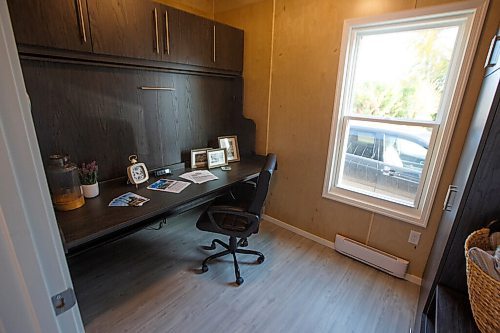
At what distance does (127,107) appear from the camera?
190 cm

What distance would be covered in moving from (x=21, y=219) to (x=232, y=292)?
163cm

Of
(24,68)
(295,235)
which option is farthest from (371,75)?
(24,68)

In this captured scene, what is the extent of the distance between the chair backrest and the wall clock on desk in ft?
2.96

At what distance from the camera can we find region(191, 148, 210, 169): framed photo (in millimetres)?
2354

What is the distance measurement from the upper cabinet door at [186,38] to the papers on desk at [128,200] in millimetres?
1131

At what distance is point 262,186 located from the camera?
1657 millimetres

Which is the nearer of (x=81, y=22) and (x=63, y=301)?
(x=63, y=301)

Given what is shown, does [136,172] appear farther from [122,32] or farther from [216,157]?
[122,32]

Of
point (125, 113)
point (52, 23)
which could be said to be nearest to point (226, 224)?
point (125, 113)

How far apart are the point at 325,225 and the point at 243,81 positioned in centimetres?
180

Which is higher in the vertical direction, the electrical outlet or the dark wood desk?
the dark wood desk

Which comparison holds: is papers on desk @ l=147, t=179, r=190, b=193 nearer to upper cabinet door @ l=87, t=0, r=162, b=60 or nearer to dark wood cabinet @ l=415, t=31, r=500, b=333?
upper cabinet door @ l=87, t=0, r=162, b=60

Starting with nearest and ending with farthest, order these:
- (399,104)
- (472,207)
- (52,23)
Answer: (472,207)
(52,23)
(399,104)

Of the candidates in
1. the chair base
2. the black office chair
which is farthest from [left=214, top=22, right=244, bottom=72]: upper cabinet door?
the chair base
